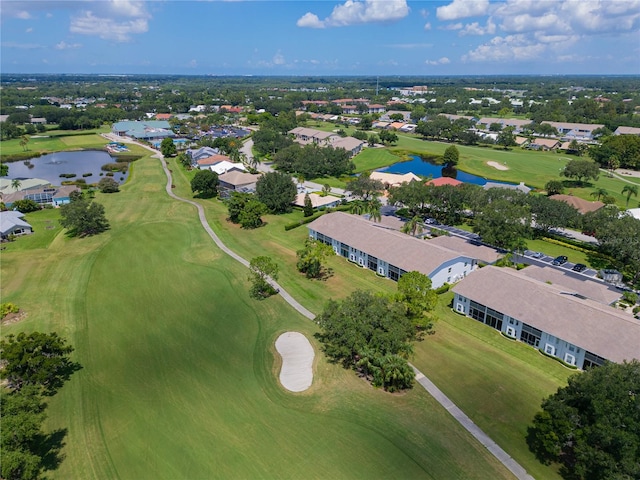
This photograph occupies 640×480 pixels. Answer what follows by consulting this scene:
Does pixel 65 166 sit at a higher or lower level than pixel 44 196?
lower

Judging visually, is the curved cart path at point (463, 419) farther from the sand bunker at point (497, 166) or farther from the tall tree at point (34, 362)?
the sand bunker at point (497, 166)

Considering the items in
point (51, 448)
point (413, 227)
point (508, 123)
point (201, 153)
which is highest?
point (508, 123)

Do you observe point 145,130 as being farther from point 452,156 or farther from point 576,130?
point 576,130

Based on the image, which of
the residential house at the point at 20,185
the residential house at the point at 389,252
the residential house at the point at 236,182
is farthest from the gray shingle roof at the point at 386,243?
the residential house at the point at 20,185

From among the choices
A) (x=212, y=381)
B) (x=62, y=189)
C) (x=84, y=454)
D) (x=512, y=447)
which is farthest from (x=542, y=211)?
(x=62, y=189)

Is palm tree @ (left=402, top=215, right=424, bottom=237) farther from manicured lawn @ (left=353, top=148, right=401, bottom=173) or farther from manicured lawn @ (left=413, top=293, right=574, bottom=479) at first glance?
manicured lawn @ (left=353, top=148, right=401, bottom=173)

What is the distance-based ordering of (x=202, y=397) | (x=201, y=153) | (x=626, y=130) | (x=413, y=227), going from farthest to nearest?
(x=626, y=130) → (x=201, y=153) → (x=413, y=227) → (x=202, y=397)

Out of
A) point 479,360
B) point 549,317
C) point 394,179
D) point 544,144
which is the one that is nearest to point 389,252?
point 479,360

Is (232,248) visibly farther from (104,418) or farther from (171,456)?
(171,456)
